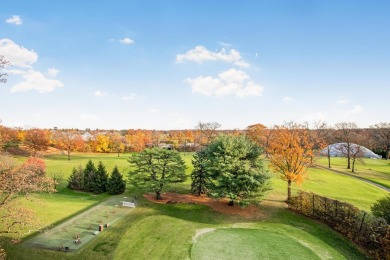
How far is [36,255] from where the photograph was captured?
19391 mm

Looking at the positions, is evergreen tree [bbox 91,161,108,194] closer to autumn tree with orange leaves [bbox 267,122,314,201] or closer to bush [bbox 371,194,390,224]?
autumn tree with orange leaves [bbox 267,122,314,201]

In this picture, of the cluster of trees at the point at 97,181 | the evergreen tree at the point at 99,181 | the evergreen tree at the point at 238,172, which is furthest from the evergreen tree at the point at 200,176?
the evergreen tree at the point at 99,181

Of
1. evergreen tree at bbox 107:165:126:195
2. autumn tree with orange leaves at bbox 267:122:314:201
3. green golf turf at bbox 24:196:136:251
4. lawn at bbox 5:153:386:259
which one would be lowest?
green golf turf at bbox 24:196:136:251

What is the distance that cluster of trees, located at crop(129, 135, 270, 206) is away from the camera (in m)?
28.3

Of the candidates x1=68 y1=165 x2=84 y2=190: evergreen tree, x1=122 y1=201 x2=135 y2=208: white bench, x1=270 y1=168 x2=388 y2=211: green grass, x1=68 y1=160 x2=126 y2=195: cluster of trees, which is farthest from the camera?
x1=68 y1=165 x2=84 y2=190: evergreen tree

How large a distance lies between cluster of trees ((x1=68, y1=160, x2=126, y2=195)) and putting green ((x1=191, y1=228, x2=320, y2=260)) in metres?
20.0

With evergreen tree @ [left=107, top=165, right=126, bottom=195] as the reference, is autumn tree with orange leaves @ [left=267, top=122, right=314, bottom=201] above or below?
above

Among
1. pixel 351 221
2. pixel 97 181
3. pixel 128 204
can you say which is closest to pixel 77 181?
pixel 97 181

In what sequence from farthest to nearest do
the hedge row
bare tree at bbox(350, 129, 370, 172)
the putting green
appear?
1. bare tree at bbox(350, 129, 370, 172)
2. the hedge row
3. the putting green

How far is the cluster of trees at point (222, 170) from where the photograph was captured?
28328mm

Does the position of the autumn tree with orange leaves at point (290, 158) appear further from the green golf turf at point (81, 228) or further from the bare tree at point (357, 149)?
the bare tree at point (357, 149)

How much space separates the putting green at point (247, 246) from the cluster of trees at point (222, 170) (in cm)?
554

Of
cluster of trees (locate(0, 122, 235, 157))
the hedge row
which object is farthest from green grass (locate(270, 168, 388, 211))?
cluster of trees (locate(0, 122, 235, 157))

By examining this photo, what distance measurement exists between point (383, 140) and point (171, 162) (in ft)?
294
